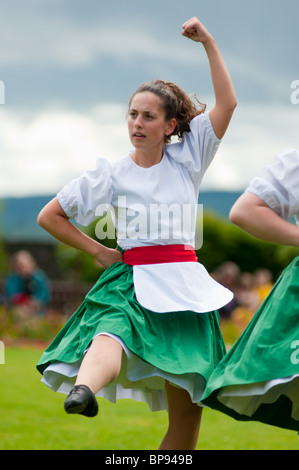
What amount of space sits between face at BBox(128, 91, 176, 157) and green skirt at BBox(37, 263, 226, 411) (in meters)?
0.58

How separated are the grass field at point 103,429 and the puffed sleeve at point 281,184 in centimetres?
250

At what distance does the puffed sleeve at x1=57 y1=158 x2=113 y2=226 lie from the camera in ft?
10.8

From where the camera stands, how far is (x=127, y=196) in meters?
3.31

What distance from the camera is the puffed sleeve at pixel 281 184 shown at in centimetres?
281

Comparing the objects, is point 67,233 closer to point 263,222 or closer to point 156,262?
point 156,262

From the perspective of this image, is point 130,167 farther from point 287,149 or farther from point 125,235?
point 287,149

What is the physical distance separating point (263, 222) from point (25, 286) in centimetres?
876

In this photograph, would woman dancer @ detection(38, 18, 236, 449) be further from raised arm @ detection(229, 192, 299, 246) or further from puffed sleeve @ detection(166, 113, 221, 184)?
raised arm @ detection(229, 192, 299, 246)

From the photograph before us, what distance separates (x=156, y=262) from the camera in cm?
329

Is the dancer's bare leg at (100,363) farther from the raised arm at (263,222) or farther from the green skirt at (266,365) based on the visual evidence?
the raised arm at (263,222)

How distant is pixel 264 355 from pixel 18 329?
30.5 ft

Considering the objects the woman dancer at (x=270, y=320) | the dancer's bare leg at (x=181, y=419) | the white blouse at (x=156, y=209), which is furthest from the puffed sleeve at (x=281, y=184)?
the dancer's bare leg at (x=181, y=419)
